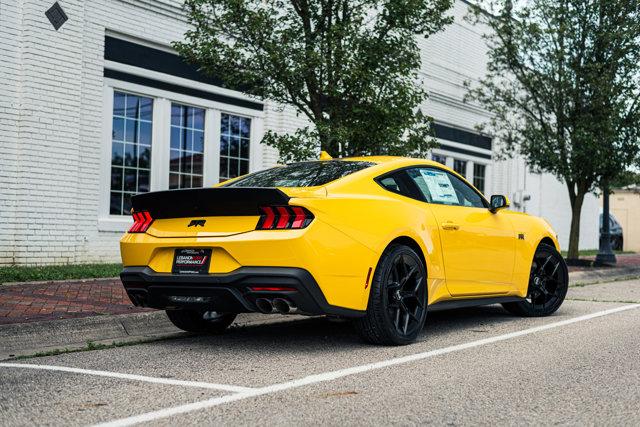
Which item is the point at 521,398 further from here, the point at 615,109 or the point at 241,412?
the point at 615,109

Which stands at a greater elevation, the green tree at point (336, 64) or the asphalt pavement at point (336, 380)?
the green tree at point (336, 64)

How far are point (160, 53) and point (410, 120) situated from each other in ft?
17.3

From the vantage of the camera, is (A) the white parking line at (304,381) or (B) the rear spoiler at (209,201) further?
(B) the rear spoiler at (209,201)

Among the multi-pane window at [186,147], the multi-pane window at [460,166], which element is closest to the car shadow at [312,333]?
the multi-pane window at [186,147]

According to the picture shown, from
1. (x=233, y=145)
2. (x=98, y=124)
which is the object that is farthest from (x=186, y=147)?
(x=98, y=124)

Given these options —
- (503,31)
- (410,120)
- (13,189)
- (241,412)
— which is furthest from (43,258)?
(503,31)

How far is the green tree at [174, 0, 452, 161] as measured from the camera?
10344mm

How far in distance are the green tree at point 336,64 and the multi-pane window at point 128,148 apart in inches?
111

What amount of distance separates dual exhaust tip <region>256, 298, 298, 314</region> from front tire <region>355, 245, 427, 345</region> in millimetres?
715

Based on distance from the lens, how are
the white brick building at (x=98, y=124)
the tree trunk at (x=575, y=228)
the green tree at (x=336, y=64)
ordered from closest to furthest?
the green tree at (x=336, y=64)
the white brick building at (x=98, y=124)
the tree trunk at (x=575, y=228)

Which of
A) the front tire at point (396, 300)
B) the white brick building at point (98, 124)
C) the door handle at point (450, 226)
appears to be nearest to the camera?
the front tire at point (396, 300)

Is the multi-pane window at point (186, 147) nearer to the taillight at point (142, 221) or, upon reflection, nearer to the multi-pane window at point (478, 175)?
the taillight at point (142, 221)

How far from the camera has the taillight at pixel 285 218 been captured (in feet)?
18.8

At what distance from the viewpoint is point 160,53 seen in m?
13.9
